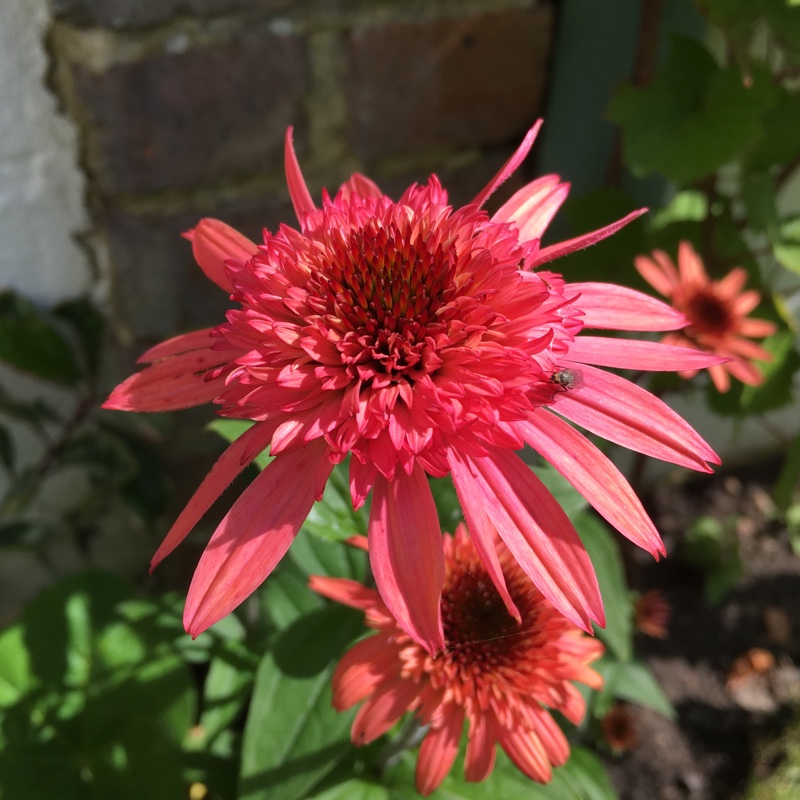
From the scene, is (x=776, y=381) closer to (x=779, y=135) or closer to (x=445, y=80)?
(x=779, y=135)

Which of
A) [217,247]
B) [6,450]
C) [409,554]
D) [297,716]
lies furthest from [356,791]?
[6,450]

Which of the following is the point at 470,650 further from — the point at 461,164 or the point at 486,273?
the point at 461,164

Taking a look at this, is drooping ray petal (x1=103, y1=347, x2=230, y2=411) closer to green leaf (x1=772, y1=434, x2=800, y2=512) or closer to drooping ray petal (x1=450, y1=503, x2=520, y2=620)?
drooping ray petal (x1=450, y1=503, x2=520, y2=620)

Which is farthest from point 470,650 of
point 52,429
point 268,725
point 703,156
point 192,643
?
point 52,429

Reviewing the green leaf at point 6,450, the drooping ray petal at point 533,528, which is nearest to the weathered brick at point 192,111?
the green leaf at point 6,450

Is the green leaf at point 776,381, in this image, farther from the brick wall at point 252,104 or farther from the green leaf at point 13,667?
the green leaf at point 13,667
